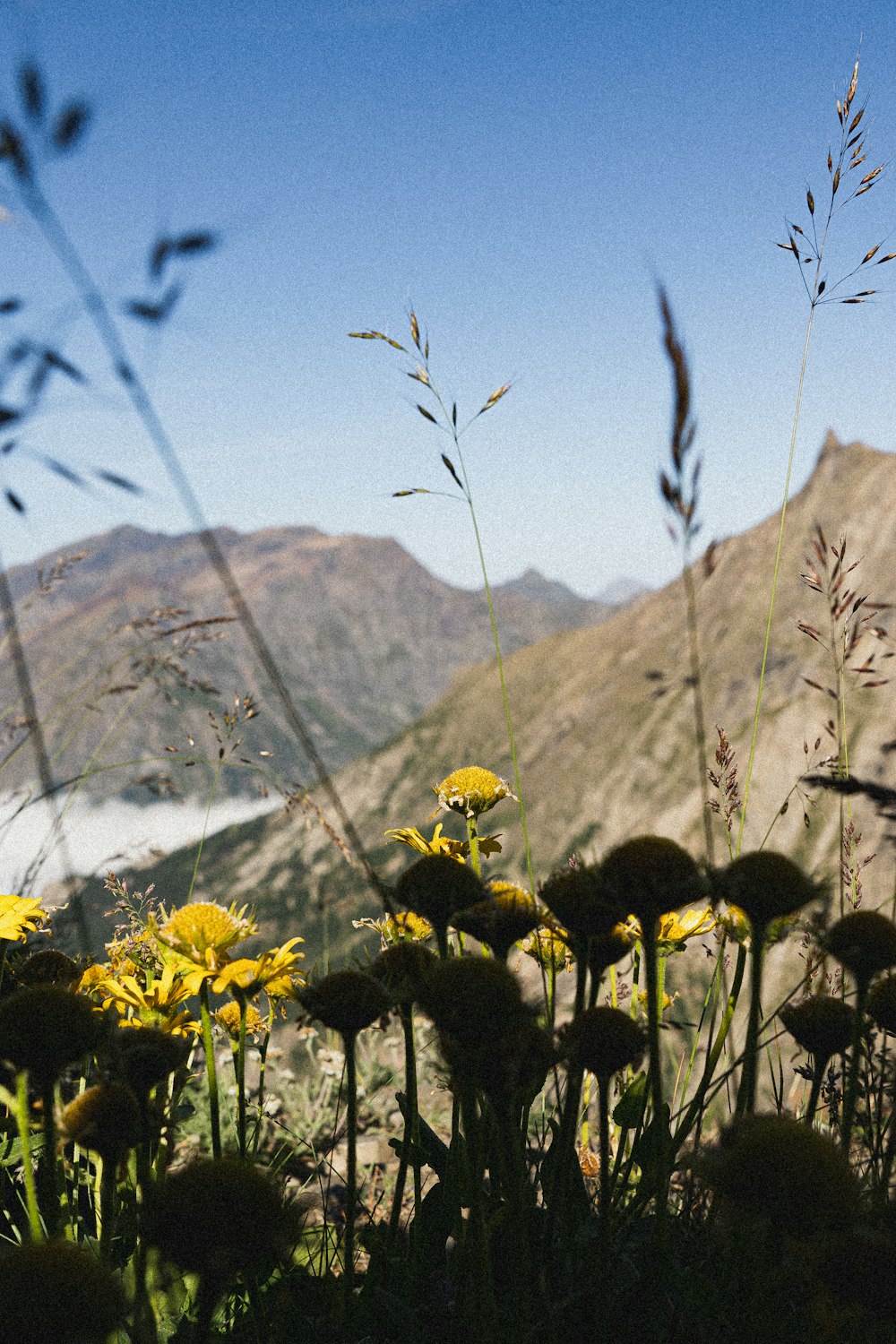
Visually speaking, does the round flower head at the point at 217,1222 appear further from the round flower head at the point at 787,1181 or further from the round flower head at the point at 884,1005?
the round flower head at the point at 884,1005

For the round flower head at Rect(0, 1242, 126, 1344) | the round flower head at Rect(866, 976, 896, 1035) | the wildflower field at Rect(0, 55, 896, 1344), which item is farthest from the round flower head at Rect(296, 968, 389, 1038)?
the round flower head at Rect(866, 976, 896, 1035)

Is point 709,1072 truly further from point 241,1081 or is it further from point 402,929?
point 241,1081

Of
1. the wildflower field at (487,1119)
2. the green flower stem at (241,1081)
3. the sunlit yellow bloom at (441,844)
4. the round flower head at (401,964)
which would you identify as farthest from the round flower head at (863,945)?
the green flower stem at (241,1081)

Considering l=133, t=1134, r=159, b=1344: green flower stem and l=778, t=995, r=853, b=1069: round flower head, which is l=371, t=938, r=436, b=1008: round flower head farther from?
l=778, t=995, r=853, b=1069: round flower head

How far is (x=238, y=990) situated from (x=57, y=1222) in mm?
512

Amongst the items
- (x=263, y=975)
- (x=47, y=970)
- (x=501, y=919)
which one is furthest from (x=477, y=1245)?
(x=47, y=970)

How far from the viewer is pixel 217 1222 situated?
1.20 metres

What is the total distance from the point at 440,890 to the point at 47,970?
3.35 feet

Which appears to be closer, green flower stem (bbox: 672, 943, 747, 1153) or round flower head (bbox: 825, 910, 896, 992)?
round flower head (bbox: 825, 910, 896, 992)

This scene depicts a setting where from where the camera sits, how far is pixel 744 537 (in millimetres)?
141250

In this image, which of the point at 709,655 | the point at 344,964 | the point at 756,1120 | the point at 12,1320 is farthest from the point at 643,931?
the point at 709,655

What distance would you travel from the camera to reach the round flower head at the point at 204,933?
186 cm

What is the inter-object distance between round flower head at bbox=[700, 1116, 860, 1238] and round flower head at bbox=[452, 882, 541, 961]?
1.62 feet

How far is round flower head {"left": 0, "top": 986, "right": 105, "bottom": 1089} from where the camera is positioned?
1.44 meters
